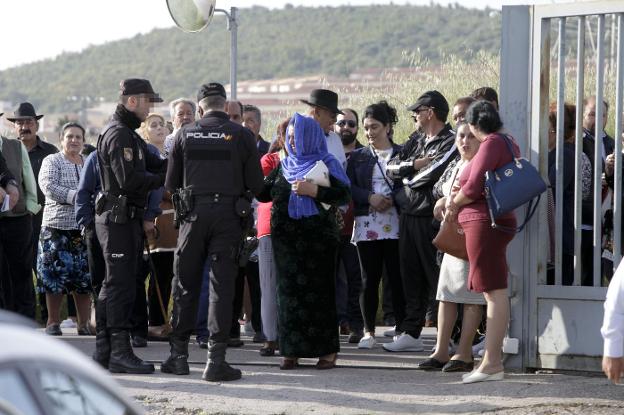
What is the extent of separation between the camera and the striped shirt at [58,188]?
36.3 feet

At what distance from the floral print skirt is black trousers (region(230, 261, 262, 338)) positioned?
139cm

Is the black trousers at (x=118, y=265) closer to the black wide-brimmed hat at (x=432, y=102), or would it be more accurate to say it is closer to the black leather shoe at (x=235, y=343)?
the black leather shoe at (x=235, y=343)

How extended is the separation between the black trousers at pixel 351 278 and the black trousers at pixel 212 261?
2619mm

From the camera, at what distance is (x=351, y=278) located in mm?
11477

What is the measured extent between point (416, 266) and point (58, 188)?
3.37 metres

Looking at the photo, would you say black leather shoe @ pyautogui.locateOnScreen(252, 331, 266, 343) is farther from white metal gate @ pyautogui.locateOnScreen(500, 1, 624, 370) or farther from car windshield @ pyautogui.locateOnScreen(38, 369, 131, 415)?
car windshield @ pyautogui.locateOnScreen(38, 369, 131, 415)

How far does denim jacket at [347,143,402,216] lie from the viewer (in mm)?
10305

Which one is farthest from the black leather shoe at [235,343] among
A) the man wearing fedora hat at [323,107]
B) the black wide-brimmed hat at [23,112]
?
the black wide-brimmed hat at [23,112]

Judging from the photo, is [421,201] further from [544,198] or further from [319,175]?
[544,198]

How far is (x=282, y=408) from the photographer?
762 centimetres

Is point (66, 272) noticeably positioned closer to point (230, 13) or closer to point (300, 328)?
point (300, 328)

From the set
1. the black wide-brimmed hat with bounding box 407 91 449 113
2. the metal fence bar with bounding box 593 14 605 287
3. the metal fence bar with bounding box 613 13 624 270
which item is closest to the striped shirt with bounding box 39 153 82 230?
the black wide-brimmed hat with bounding box 407 91 449 113

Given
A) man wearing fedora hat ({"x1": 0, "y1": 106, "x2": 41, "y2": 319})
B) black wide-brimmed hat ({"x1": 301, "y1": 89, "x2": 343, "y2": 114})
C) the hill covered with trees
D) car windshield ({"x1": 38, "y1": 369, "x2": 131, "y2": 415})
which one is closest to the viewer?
car windshield ({"x1": 38, "y1": 369, "x2": 131, "y2": 415})

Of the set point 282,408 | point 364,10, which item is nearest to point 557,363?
point 282,408
